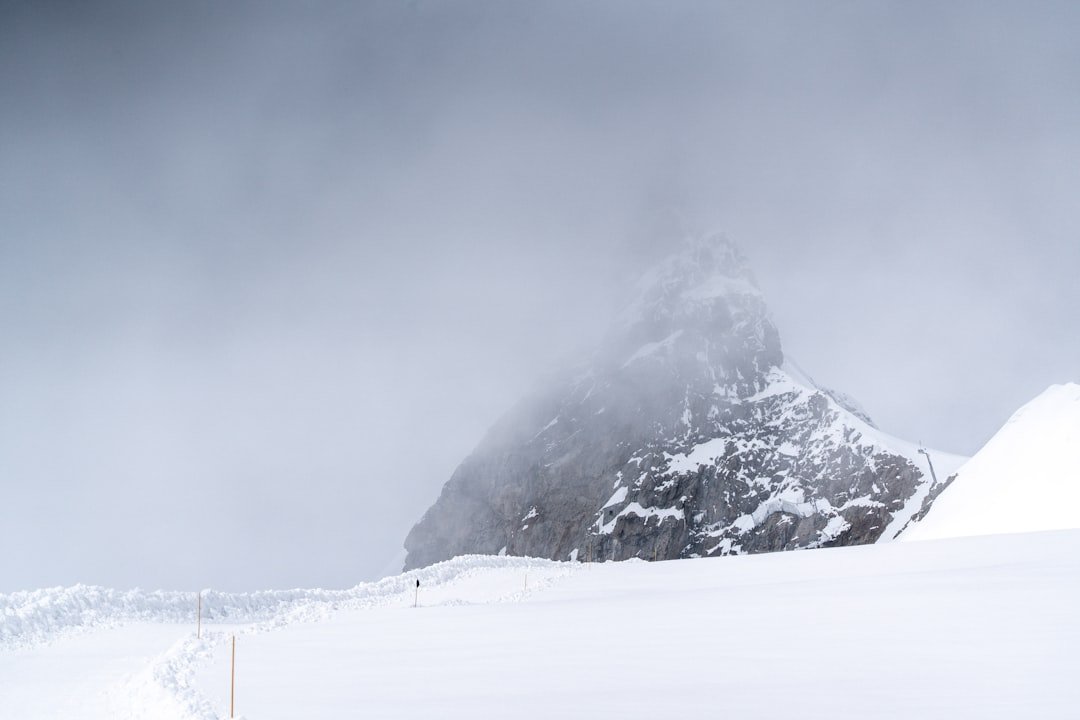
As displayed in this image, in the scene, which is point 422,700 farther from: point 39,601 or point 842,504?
point 842,504

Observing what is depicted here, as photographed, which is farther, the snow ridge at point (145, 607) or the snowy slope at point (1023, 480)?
the snowy slope at point (1023, 480)

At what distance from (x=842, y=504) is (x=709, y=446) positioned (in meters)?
47.8

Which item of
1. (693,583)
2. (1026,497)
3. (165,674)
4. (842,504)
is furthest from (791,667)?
(842,504)

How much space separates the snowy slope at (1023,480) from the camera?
41844mm

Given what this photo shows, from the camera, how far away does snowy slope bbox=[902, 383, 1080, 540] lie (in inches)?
1647

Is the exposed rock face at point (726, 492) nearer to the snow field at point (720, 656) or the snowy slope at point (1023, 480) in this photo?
the snowy slope at point (1023, 480)

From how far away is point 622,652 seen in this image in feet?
48.7

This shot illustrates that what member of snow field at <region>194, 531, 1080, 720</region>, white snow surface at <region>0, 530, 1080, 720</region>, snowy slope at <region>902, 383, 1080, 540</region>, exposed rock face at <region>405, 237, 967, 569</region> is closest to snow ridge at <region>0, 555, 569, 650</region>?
white snow surface at <region>0, 530, 1080, 720</region>

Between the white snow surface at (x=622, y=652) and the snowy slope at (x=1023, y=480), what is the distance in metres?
13.6

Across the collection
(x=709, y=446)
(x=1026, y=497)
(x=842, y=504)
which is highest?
(x=709, y=446)

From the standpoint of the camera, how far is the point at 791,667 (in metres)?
12.3

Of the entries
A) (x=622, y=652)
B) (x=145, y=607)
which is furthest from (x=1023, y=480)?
(x=145, y=607)

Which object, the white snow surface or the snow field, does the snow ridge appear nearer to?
the white snow surface

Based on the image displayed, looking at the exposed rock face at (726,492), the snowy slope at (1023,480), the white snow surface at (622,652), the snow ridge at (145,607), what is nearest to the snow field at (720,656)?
the white snow surface at (622,652)
